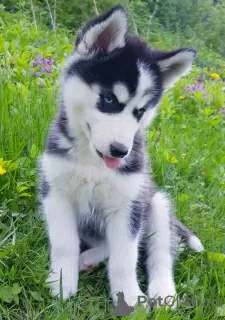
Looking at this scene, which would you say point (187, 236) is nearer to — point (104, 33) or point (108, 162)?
point (108, 162)

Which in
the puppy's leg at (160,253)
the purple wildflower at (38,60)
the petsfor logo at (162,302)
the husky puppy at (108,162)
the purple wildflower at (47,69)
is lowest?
the purple wildflower at (38,60)

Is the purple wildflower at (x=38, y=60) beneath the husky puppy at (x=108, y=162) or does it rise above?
beneath

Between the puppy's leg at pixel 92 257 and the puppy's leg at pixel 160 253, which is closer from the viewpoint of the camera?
the puppy's leg at pixel 160 253

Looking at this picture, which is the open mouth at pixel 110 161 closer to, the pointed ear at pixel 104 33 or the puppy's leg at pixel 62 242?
the puppy's leg at pixel 62 242

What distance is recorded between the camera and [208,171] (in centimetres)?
389

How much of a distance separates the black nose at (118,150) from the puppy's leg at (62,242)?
507 mm

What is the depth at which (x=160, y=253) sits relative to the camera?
8.86 feet

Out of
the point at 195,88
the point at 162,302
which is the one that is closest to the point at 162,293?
the point at 162,302

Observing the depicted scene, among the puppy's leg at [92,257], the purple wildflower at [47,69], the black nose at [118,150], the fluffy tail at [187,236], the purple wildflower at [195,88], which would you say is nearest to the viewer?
the black nose at [118,150]

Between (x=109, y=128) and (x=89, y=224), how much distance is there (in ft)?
2.51

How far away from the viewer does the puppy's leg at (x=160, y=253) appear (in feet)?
8.11

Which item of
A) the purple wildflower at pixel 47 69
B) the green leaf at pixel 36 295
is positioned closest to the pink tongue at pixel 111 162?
the green leaf at pixel 36 295

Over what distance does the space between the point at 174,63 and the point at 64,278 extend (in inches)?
56.4

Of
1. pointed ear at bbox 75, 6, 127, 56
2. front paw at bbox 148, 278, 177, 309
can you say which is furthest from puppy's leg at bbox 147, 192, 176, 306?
pointed ear at bbox 75, 6, 127, 56
